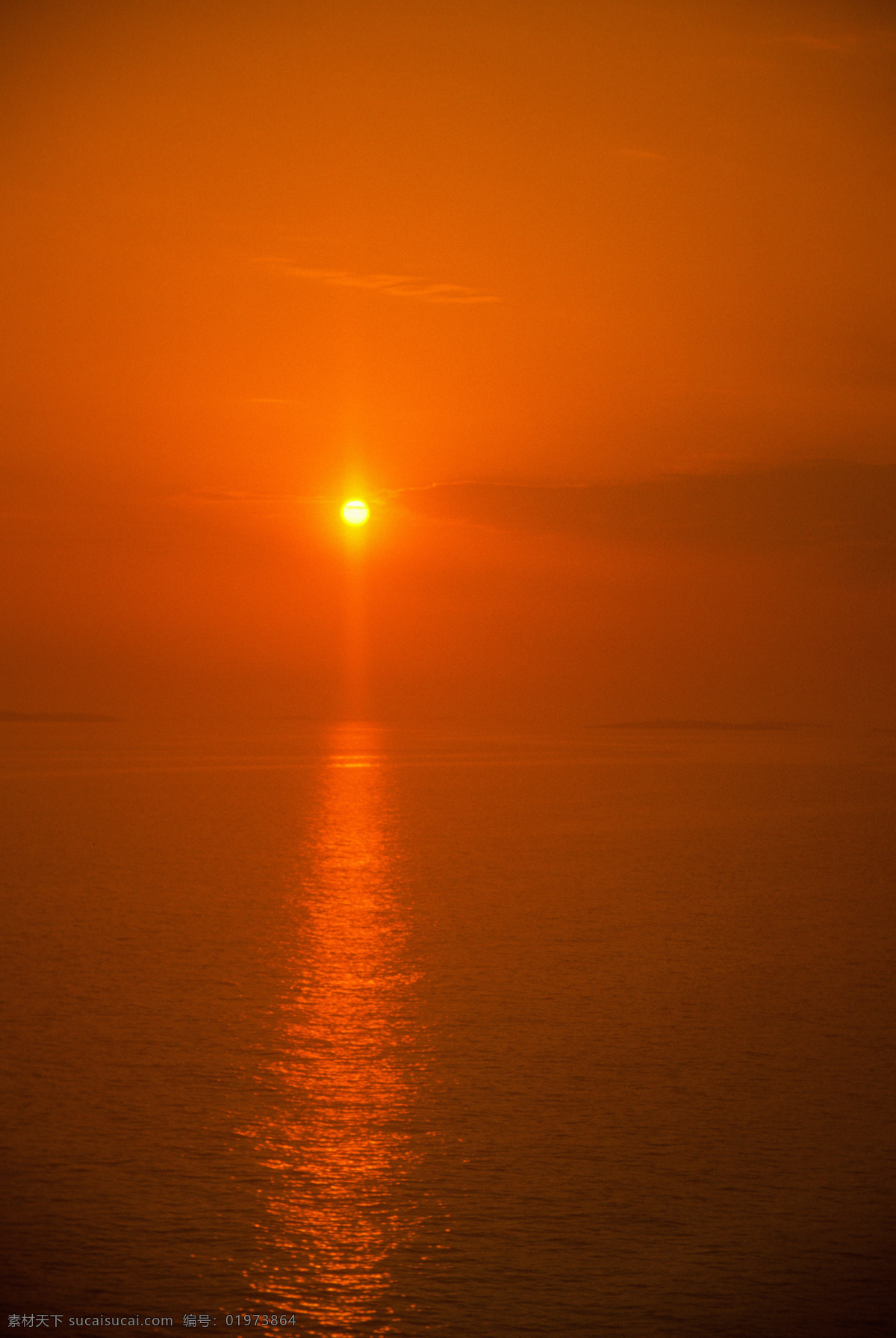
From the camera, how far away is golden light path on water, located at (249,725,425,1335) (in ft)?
56.2

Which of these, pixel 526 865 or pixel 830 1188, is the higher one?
pixel 526 865

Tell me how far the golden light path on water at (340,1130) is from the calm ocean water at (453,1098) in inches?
3.4

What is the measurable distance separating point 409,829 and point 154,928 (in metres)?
37.4

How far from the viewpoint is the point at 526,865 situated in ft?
205

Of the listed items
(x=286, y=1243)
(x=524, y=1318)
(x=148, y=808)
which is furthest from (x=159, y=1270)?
(x=148, y=808)

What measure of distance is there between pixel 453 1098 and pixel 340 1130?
2889mm

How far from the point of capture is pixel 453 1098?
82.1 ft

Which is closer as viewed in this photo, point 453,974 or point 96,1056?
point 96,1056

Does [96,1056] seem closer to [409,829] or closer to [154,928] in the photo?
[154,928]

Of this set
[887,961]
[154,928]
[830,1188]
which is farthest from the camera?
Answer: [154,928]

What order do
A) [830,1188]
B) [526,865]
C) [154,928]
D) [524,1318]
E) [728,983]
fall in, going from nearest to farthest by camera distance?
[524,1318]
[830,1188]
[728,983]
[154,928]
[526,865]

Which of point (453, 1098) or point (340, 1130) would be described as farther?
point (453, 1098)

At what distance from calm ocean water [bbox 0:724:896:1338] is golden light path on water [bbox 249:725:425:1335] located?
0.09 m

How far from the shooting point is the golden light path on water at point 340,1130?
17125 millimetres
